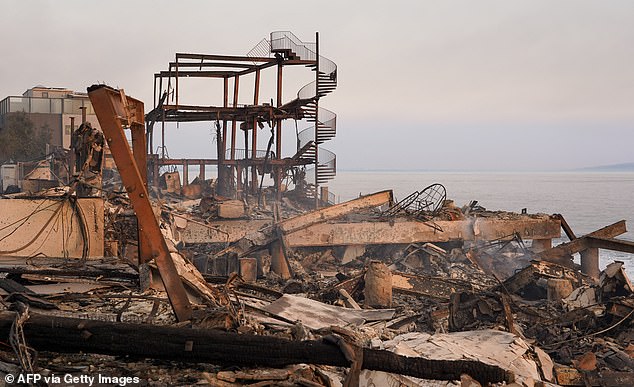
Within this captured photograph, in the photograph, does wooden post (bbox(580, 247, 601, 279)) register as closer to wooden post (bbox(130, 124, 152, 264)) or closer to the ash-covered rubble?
the ash-covered rubble

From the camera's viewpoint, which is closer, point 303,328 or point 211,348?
point 211,348

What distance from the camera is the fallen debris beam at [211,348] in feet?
18.0

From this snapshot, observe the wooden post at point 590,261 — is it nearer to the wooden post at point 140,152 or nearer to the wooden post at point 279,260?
the wooden post at point 279,260

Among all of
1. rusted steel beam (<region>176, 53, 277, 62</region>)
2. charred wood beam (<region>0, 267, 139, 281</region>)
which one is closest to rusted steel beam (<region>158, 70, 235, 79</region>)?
rusted steel beam (<region>176, 53, 277, 62</region>)

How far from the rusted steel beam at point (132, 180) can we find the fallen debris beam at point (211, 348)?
106cm

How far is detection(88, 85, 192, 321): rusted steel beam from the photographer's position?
651 centimetres

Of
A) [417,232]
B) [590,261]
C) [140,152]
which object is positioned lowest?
[590,261]

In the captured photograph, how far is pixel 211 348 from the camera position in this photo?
558 centimetres

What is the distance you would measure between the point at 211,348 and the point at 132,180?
2026 millimetres

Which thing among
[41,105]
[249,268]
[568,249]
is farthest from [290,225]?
[41,105]

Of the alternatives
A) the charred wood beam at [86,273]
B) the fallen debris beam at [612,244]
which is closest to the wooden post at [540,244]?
the fallen debris beam at [612,244]

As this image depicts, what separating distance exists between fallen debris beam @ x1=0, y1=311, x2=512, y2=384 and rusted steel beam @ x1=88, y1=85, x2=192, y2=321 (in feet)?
3.46

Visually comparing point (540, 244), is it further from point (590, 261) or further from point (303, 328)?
point (303, 328)

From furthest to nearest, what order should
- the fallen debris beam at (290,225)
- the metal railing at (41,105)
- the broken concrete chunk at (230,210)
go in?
the metal railing at (41,105)
the broken concrete chunk at (230,210)
the fallen debris beam at (290,225)
